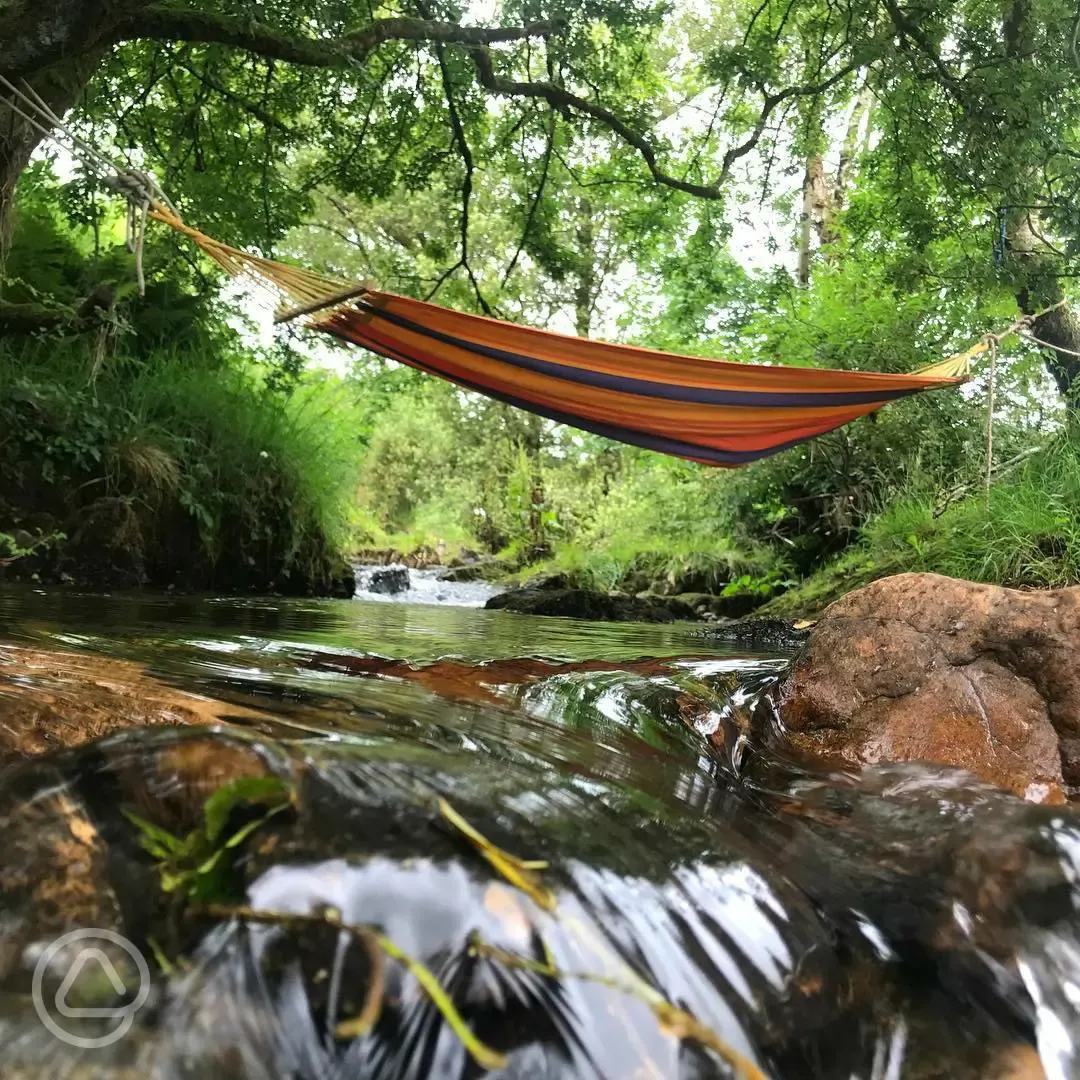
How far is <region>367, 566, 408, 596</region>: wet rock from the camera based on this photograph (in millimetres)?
6090

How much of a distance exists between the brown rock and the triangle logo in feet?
4.64

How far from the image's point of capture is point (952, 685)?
1753mm

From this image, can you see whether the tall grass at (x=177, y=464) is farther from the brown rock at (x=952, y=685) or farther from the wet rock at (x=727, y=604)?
the brown rock at (x=952, y=685)

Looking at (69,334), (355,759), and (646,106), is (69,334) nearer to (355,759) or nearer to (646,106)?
(646,106)

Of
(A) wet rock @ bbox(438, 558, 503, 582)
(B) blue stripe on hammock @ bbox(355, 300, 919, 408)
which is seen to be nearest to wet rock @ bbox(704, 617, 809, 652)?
(B) blue stripe on hammock @ bbox(355, 300, 919, 408)

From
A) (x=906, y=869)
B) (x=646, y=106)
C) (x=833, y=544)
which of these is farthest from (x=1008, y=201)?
(x=906, y=869)

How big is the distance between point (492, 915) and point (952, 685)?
1.42 metres

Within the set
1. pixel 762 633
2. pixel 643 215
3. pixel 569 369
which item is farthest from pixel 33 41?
pixel 762 633

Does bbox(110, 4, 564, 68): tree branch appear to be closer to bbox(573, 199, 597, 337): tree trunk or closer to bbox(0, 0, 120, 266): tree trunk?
bbox(0, 0, 120, 266): tree trunk

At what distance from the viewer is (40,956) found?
24.9 inches

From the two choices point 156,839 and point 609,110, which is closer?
point 156,839

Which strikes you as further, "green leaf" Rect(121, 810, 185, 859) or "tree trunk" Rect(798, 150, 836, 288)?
"tree trunk" Rect(798, 150, 836, 288)

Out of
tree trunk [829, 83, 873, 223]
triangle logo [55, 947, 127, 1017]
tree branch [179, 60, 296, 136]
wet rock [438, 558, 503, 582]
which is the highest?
tree trunk [829, 83, 873, 223]

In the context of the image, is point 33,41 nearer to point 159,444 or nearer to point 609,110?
point 159,444
